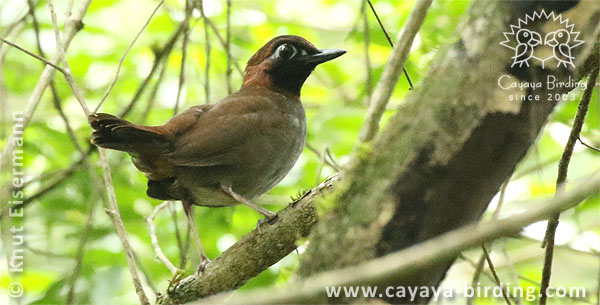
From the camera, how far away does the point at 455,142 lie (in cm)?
Result: 166

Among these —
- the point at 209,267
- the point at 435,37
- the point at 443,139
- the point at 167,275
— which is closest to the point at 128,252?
the point at 209,267

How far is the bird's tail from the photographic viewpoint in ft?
11.6

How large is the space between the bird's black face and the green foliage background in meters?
0.36

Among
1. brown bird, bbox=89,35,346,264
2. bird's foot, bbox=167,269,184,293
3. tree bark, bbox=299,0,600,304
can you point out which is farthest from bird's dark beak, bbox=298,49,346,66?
tree bark, bbox=299,0,600,304

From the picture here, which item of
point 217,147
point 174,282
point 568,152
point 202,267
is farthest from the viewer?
point 217,147

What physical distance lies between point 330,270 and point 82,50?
4.90 metres

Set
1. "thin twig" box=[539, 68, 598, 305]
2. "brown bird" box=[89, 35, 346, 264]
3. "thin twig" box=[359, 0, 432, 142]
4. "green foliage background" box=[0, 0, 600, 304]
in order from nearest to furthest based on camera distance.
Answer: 1. "thin twig" box=[359, 0, 432, 142]
2. "thin twig" box=[539, 68, 598, 305]
3. "brown bird" box=[89, 35, 346, 264]
4. "green foliage background" box=[0, 0, 600, 304]

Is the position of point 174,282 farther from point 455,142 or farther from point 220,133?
point 455,142

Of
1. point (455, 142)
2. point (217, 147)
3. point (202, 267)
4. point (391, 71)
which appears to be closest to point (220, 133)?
point (217, 147)

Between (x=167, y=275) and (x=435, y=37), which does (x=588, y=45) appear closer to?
(x=435, y=37)

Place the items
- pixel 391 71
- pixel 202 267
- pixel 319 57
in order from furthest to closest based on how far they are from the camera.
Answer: pixel 319 57 < pixel 202 267 < pixel 391 71

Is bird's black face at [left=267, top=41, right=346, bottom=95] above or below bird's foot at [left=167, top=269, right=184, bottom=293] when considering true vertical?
above

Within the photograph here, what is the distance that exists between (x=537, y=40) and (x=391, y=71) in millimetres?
581

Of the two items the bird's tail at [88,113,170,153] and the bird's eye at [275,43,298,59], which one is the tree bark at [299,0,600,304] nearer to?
the bird's tail at [88,113,170,153]
